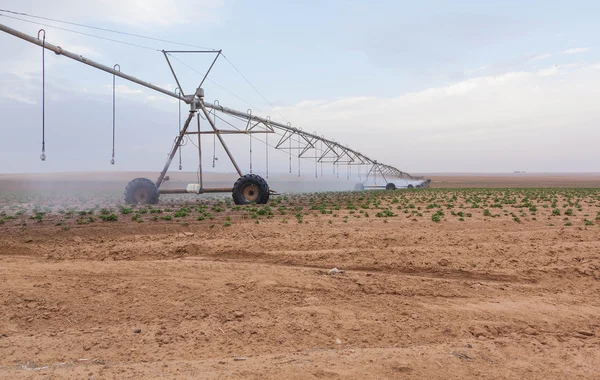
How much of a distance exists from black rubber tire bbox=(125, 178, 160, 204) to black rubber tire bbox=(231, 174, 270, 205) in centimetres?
416

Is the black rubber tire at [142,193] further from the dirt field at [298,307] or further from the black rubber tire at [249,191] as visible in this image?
the dirt field at [298,307]

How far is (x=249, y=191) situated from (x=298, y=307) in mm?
15349

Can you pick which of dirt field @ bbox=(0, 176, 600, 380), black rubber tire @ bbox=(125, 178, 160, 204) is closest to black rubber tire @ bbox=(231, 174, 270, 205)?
black rubber tire @ bbox=(125, 178, 160, 204)

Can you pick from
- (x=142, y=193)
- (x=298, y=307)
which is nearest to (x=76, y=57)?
(x=142, y=193)

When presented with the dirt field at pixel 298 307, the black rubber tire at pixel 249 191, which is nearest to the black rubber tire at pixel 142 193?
the black rubber tire at pixel 249 191

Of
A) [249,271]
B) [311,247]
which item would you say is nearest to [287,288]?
[249,271]

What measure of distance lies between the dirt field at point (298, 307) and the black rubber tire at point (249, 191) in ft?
32.8

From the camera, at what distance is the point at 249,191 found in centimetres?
2122

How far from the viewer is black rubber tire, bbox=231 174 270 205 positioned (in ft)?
68.9

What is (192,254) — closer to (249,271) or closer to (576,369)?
(249,271)

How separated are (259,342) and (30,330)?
2.97 metres

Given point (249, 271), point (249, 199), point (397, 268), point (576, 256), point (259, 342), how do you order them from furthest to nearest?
point (249, 199)
point (576, 256)
point (397, 268)
point (249, 271)
point (259, 342)

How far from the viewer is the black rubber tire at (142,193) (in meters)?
21.6

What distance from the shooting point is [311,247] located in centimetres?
980
